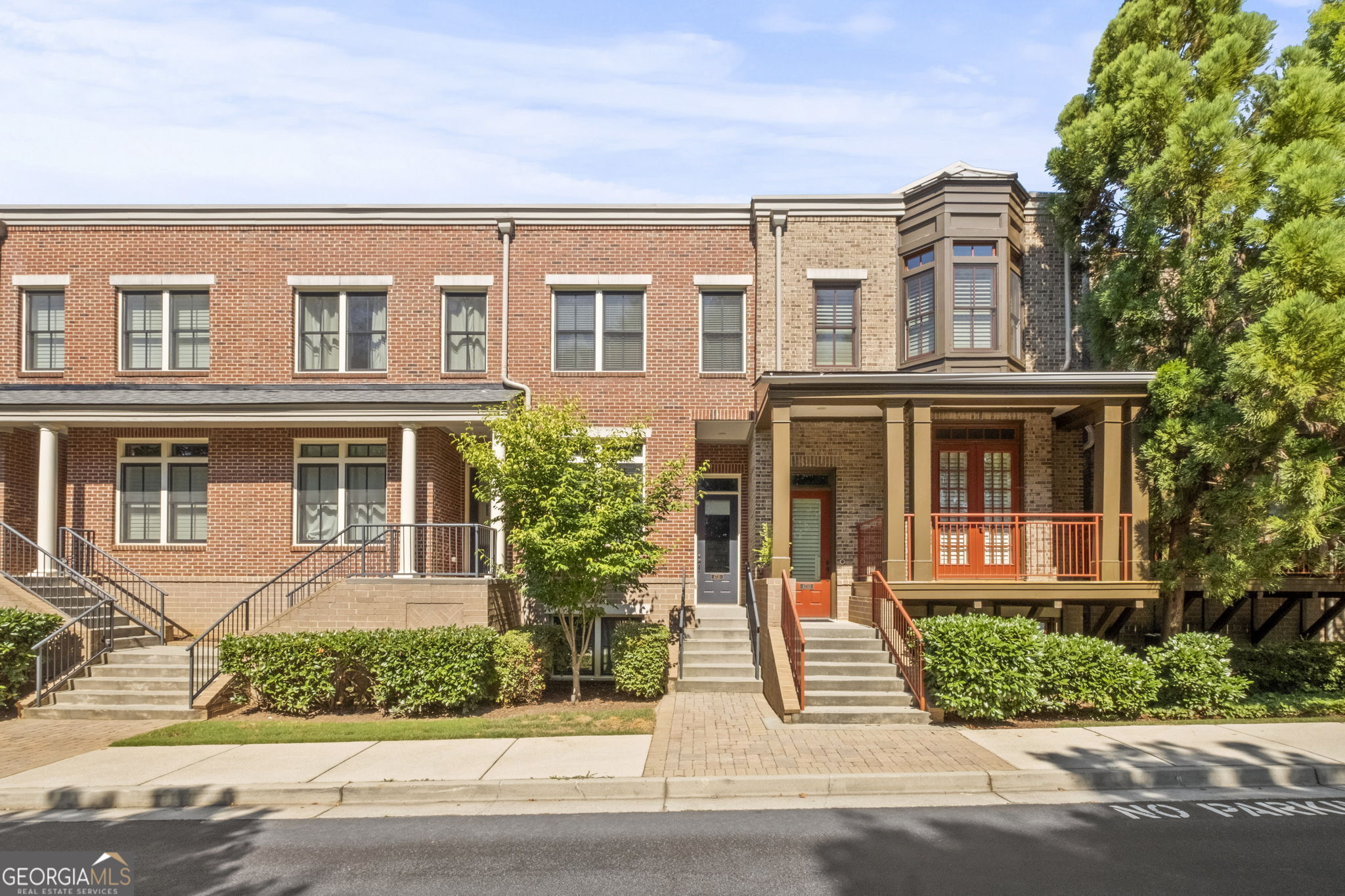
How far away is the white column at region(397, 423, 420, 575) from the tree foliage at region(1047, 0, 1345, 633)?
11658mm

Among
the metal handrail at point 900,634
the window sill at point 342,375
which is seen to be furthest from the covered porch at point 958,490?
the window sill at point 342,375

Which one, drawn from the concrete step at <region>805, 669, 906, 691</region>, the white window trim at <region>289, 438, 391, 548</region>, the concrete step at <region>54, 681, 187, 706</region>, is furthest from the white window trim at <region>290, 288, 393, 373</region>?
the concrete step at <region>805, 669, 906, 691</region>

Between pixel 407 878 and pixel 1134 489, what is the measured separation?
11.6 m

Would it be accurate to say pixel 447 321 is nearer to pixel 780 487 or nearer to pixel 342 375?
pixel 342 375

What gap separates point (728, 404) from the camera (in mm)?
16859

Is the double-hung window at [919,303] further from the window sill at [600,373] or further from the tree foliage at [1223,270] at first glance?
the window sill at [600,373]

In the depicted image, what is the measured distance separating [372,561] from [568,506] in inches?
Answer: 226

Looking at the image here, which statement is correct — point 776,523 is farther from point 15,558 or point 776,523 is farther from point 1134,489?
point 15,558

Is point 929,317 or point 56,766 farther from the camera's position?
point 929,317

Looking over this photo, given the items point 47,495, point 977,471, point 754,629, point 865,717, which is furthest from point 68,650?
point 977,471

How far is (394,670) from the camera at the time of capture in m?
12.3

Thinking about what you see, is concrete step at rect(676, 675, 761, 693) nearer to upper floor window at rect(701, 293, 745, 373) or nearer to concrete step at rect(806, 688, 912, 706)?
concrete step at rect(806, 688, 912, 706)

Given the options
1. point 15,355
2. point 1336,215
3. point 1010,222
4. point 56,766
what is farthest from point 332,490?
point 1336,215

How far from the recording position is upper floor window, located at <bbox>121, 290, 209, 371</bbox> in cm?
1752
